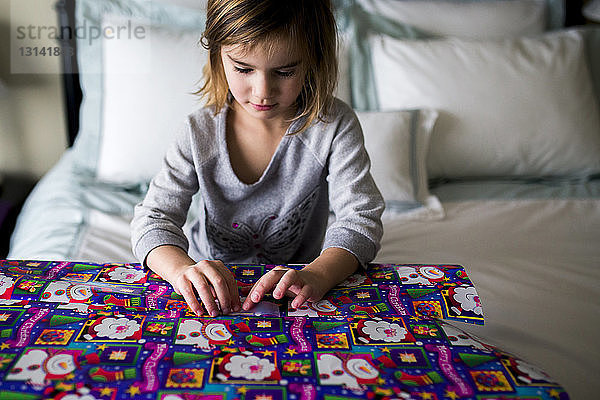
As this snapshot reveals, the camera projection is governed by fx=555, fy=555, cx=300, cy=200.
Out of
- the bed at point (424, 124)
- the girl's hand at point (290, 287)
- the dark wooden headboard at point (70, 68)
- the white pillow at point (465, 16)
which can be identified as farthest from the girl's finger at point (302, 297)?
the dark wooden headboard at point (70, 68)

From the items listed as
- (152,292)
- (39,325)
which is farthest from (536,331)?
(39,325)

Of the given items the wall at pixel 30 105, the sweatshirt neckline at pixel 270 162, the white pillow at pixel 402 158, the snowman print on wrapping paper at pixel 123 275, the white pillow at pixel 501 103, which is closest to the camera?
the snowman print on wrapping paper at pixel 123 275

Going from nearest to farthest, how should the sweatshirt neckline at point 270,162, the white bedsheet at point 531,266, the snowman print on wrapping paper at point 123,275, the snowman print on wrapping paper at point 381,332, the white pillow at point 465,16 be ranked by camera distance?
the snowman print on wrapping paper at point 381,332 < the snowman print on wrapping paper at point 123,275 < the white bedsheet at point 531,266 < the sweatshirt neckline at point 270,162 < the white pillow at point 465,16

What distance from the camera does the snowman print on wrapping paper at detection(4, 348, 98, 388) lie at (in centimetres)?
58

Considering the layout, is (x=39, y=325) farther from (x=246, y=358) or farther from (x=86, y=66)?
(x=86, y=66)

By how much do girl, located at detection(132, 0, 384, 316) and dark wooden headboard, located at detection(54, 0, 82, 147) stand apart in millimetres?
1118

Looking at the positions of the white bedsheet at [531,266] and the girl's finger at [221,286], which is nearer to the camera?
the girl's finger at [221,286]

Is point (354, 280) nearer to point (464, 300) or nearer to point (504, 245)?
point (464, 300)

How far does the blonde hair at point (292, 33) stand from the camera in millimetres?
843

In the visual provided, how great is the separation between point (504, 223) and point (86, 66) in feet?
4.46

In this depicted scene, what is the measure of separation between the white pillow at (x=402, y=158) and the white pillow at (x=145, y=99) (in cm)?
53

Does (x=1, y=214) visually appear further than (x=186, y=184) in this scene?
Yes

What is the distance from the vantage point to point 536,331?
0.99m

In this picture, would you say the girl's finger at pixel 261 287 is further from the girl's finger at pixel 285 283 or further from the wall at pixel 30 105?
the wall at pixel 30 105
